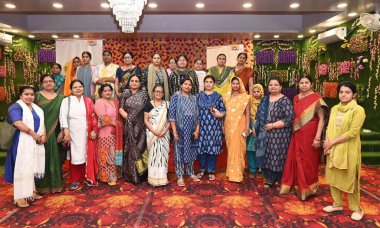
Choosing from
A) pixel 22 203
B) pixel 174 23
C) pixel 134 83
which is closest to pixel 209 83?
pixel 134 83

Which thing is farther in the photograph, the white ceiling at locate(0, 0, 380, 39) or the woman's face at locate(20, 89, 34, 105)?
the white ceiling at locate(0, 0, 380, 39)

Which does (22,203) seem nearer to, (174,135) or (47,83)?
(47,83)

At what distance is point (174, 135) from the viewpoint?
3.77 meters

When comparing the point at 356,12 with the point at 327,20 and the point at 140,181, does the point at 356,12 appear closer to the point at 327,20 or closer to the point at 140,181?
the point at 327,20

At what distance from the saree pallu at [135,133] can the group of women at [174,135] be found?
0.01m

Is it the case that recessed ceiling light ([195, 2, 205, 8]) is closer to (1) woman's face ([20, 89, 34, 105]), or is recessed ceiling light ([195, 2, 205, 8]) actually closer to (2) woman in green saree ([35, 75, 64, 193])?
(2) woman in green saree ([35, 75, 64, 193])


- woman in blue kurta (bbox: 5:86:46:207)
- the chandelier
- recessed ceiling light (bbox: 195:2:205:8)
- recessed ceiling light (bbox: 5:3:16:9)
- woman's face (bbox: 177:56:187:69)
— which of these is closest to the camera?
woman in blue kurta (bbox: 5:86:46:207)

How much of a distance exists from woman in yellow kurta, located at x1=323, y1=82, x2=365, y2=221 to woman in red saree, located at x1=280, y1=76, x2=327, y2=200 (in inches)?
12.5

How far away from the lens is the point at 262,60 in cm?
866

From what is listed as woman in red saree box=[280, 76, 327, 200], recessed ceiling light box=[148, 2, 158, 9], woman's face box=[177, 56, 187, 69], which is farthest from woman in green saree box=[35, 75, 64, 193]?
recessed ceiling light box=[148, 2, 158, 9]

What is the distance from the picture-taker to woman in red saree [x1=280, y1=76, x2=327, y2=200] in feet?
10.8

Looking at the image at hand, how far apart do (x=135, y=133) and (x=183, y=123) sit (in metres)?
0.62

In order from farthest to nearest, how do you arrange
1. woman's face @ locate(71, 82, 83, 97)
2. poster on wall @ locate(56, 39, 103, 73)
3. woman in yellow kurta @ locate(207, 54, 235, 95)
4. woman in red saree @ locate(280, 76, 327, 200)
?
poster on wall @ locate(56, 39, 103, 73), woman in yellow kurta @ locate(207, 54, 235, 95), woman's face @ locate(71, 82, 83, 97), woman in red saree @ locate(280, 76, 327, 200)

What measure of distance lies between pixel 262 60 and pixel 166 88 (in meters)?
4.99
